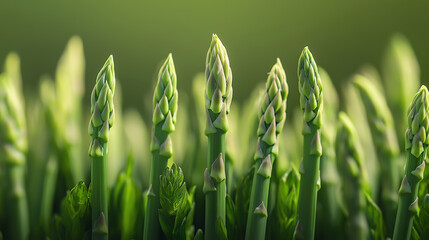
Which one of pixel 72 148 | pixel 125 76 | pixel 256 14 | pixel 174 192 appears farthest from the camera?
pixel 256 14

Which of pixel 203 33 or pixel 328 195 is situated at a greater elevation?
pixel 203 33

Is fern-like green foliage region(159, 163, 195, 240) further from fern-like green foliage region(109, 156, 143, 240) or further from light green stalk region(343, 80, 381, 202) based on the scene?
light green stalk region(343, 80, 381, 202)

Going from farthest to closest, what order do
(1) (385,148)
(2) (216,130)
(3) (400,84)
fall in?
1. (3) (400,84)
2. (1) (385,148)
3. (2) (216,130)

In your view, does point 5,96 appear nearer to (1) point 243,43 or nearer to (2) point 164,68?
(2) point 164,68

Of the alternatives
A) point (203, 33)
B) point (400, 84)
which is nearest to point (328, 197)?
point (400, 84)

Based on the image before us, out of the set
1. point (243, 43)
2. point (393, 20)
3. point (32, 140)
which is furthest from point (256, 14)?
point (32, 140)

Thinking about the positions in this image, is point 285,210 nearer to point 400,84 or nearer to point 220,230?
point 220,230

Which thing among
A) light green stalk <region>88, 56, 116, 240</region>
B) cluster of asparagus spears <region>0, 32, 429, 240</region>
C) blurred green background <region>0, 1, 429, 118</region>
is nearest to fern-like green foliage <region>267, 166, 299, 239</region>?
cluster of asparagus spears <region>0, 32, 429, 240</region>

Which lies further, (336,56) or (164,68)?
(336,56)
